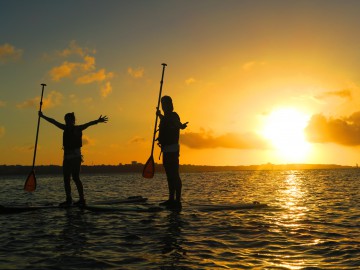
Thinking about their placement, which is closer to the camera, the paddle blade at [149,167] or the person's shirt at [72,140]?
the person's shirt at [72,140]

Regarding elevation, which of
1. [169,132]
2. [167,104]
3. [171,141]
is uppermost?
[167,104]

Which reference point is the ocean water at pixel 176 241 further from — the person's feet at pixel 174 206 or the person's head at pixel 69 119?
the person's head at pixel 69 119

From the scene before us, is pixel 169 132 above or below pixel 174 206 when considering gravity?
above

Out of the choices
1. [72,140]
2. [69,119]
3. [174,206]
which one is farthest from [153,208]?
[69,119]

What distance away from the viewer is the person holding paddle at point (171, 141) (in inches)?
527

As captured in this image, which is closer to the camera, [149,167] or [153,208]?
[153,208]

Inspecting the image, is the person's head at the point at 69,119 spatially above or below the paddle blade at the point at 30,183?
above

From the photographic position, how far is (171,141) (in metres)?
13.4

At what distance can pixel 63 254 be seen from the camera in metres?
7.18

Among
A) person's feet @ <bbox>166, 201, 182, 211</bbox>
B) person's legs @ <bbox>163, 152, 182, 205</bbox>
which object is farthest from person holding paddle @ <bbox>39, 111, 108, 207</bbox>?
person's feet @ <bbox>166, 201, 182, 211</bbox>

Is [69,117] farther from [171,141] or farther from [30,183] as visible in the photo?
[30,183]

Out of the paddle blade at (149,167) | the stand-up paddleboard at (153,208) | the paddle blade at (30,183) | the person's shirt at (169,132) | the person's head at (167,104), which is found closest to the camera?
the stand-up paddleboard at (153,208)

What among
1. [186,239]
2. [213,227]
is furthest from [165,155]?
[186,239]

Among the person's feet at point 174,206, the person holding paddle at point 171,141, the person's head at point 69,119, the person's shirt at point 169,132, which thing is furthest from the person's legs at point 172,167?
the person's head at point 69,119
